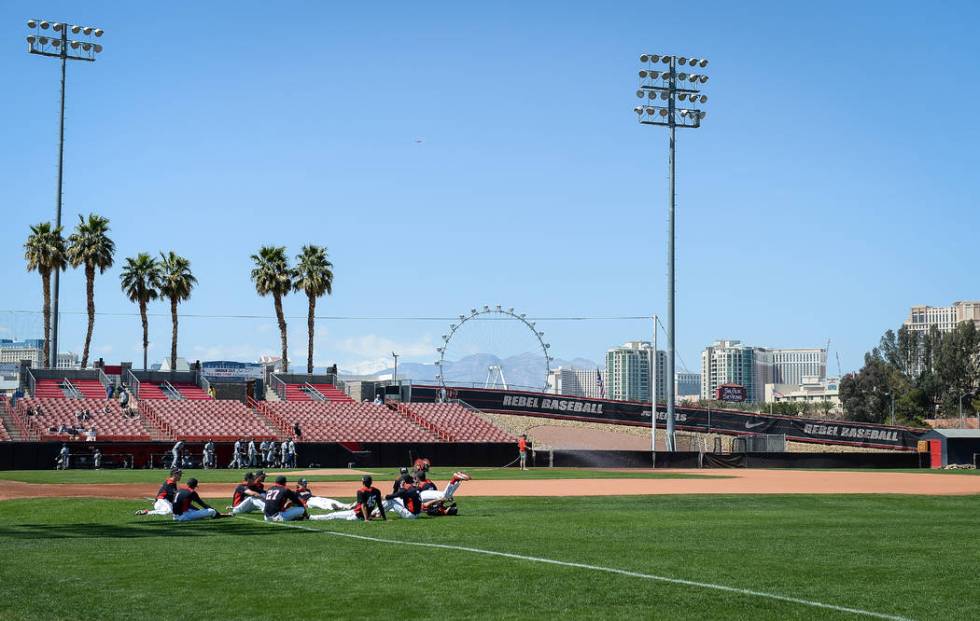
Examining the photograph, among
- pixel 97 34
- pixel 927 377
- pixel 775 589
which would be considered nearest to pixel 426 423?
pixel 97 34

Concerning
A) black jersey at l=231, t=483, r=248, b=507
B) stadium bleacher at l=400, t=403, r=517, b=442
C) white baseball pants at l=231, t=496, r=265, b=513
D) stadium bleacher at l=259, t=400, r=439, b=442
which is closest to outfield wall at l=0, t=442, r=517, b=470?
stadium bleacher at l=259, t=400, r=439, b=442

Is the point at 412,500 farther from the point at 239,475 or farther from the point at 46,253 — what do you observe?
the point at 46,253

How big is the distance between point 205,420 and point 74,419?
6.74 m

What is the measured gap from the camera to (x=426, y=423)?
6438 cm

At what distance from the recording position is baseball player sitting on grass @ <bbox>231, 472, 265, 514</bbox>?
23.4 meters

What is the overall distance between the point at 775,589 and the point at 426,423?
5247 cm

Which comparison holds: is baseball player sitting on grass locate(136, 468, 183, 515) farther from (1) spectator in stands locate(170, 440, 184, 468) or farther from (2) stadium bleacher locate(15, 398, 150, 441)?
(2) stadium bleacher locate(15, 398, 150, 441)

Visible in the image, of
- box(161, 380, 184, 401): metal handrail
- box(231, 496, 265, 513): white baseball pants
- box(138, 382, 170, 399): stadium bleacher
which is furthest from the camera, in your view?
box(161, 380, 184, 401): metal handrail

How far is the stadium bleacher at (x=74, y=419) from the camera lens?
53.0 m

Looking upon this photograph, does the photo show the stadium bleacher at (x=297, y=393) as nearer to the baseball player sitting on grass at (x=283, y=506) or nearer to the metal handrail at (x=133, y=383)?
the metal handrail at (x=133, y=383)

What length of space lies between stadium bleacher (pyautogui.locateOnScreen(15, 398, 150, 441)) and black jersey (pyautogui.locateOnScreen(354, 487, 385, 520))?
112 feet

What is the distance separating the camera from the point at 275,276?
78.4m

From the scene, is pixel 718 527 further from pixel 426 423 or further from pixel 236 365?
pixel 236 365

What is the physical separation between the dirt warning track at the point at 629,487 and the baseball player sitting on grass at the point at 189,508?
8.36 metres
